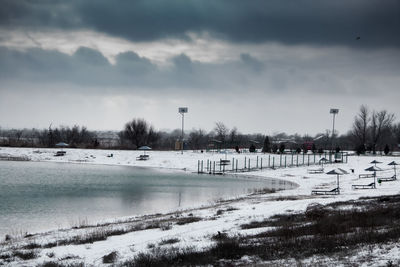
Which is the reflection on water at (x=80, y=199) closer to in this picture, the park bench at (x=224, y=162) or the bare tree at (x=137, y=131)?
the park bench at (x=224, y=162)

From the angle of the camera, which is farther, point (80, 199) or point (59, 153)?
point (59, 153)

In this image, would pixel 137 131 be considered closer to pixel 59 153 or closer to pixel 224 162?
pixel 59 153

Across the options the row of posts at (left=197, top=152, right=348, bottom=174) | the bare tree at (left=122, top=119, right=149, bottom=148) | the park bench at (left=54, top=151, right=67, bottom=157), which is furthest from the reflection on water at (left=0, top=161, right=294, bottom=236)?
the bare tree at (left=122, top=119, right=149, bottom=148)

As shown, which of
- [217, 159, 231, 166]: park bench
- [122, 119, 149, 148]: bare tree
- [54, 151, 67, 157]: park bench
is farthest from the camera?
[122, 119, 149, 148]: bare tree

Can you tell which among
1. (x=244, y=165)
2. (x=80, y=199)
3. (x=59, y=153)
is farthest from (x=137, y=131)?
(x=80, y=199)

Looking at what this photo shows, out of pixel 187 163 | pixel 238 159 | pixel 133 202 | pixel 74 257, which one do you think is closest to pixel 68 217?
pixel 133 202

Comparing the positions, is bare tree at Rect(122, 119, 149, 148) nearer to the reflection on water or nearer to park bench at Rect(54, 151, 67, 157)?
park bench at Rect(54, 151, 67, 157)

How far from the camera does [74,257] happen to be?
15.3m

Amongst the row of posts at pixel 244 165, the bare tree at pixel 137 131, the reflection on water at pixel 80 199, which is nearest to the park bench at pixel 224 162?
the row of posts at pixel 244 165

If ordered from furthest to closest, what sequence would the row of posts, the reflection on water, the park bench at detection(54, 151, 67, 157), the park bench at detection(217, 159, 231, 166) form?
the park bench at detection(54, 151, 67, 157)
the park bench at detection(217, 159, 231, 166)
the row of posts
the reflection on water

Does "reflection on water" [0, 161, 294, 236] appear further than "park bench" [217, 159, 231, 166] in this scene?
No

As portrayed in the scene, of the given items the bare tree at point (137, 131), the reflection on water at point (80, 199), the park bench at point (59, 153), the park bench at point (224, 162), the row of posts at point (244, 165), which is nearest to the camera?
the reflection on water at point (80, 199)

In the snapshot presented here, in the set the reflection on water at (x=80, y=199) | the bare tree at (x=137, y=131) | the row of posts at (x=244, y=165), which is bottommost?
the reflection on water at (x=80, y=199)

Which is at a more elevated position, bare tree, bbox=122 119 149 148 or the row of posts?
bare tree, bbox=122 119 149 148
